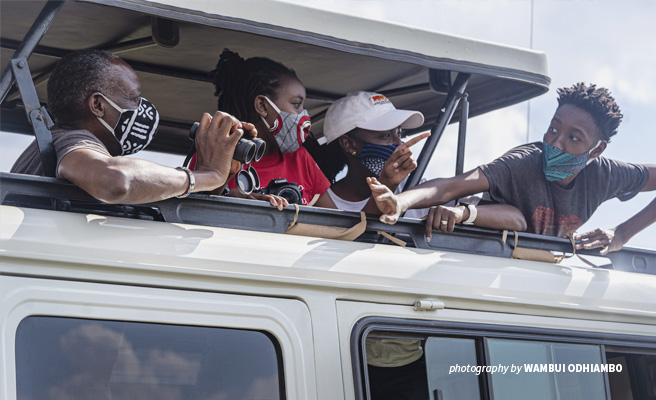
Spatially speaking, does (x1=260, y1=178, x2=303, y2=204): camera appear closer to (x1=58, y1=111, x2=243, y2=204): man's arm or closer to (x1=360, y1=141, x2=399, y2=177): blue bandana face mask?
(x1=58, y1=111, x2=243, y2=204): man's arm

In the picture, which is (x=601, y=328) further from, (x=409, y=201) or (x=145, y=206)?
(x=145, y=206)

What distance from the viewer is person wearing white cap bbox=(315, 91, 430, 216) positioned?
345cm

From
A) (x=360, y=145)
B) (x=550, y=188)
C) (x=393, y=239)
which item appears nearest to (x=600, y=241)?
(x=550, y=188)

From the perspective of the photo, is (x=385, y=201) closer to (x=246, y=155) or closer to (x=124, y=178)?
(x=246, y=155)

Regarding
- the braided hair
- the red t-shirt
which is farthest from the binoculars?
the braided hair

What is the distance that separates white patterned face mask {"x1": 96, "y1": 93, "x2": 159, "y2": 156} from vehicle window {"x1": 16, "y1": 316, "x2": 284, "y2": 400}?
2.61ft

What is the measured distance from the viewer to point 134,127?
263 centimetres

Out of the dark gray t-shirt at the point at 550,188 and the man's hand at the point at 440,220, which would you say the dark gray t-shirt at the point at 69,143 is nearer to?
the man's hand at the point at 440,220

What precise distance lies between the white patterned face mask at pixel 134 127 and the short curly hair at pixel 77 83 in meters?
0.06

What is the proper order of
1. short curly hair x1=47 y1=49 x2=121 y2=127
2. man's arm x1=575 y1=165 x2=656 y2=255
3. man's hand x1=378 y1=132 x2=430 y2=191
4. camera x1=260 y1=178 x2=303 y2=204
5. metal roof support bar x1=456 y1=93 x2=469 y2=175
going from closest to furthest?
short curly hair x1=47 y1=49 x2=121 y2=127 → camera x1=260 y1=178 x2=303 y2=204 → man's hand x1=378 y1=132 x2=430 y2=191 → man's arm x1=575 y1=165 x2=656 y2=255 → metal roof support bar x1=456 y1=93 x2=469 y2=175

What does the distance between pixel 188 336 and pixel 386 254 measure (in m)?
0.71

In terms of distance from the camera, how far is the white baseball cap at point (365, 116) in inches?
137

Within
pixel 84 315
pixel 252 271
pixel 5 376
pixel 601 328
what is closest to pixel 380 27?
pixel 252 271

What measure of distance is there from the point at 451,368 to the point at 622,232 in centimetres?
130
